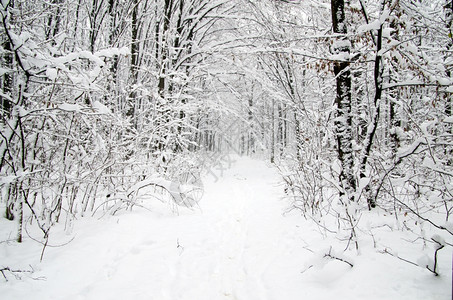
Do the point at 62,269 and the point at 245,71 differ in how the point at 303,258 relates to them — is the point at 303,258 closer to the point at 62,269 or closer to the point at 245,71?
the point at 62,269

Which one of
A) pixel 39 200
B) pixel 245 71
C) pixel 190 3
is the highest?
pixel 190 3

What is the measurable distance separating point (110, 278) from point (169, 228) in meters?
1.60

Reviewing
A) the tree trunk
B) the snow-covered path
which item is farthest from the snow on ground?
the tree trunk

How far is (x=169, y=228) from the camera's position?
4.12 metres

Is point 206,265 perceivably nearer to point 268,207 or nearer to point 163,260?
point 163,260

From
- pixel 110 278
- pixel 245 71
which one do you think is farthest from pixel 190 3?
pixel 110 278

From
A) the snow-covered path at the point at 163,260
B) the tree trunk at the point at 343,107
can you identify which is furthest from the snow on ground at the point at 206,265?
the tree trunk at the point at 343,107

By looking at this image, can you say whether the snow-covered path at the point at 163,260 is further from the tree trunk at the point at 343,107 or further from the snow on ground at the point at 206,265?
the tree trunk at the point at 343,107

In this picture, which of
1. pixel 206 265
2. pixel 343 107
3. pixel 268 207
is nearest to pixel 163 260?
pixel 206 265

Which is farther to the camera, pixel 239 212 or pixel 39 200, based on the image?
pixel 239 212

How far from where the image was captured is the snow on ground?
2.05m

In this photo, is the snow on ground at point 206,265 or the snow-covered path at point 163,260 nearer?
the snow on ground at point 206,265

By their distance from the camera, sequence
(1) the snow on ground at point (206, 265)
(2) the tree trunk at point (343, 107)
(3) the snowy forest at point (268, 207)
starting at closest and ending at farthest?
1. (1) the snow on ground at point (206, 265)
2. (3) the snowy forest at point (268, 207)
3. (2) the tree trunk at point (343, 107)

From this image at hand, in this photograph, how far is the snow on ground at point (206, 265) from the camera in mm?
2047
